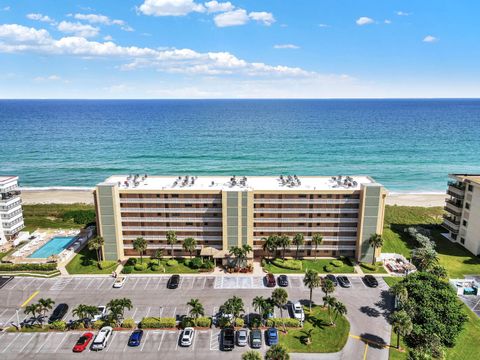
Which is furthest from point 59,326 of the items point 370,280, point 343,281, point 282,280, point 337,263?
point 370,280

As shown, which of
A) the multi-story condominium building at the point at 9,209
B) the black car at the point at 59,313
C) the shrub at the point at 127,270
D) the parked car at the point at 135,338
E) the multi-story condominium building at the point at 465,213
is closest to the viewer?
the parked car at the point at 135,338

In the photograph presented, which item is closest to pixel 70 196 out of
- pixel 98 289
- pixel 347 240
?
pixel 98 289

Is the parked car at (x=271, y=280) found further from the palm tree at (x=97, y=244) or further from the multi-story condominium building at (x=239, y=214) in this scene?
the palm tree at (x=97, y=244)

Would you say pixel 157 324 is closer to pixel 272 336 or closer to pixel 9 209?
pixel 272 336

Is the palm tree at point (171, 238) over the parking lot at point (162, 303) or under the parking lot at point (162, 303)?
over

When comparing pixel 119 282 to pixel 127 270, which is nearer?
pixel 119 282

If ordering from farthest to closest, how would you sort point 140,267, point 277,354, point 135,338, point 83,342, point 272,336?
point 140,267, point 272,336, point 135,338, point 83,342, point 277,354

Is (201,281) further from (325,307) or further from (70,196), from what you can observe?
(70,196)

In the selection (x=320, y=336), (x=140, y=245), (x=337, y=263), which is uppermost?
(x=140, y=245)

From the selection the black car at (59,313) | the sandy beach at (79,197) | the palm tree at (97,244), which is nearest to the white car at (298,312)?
the black car at (59,313)
